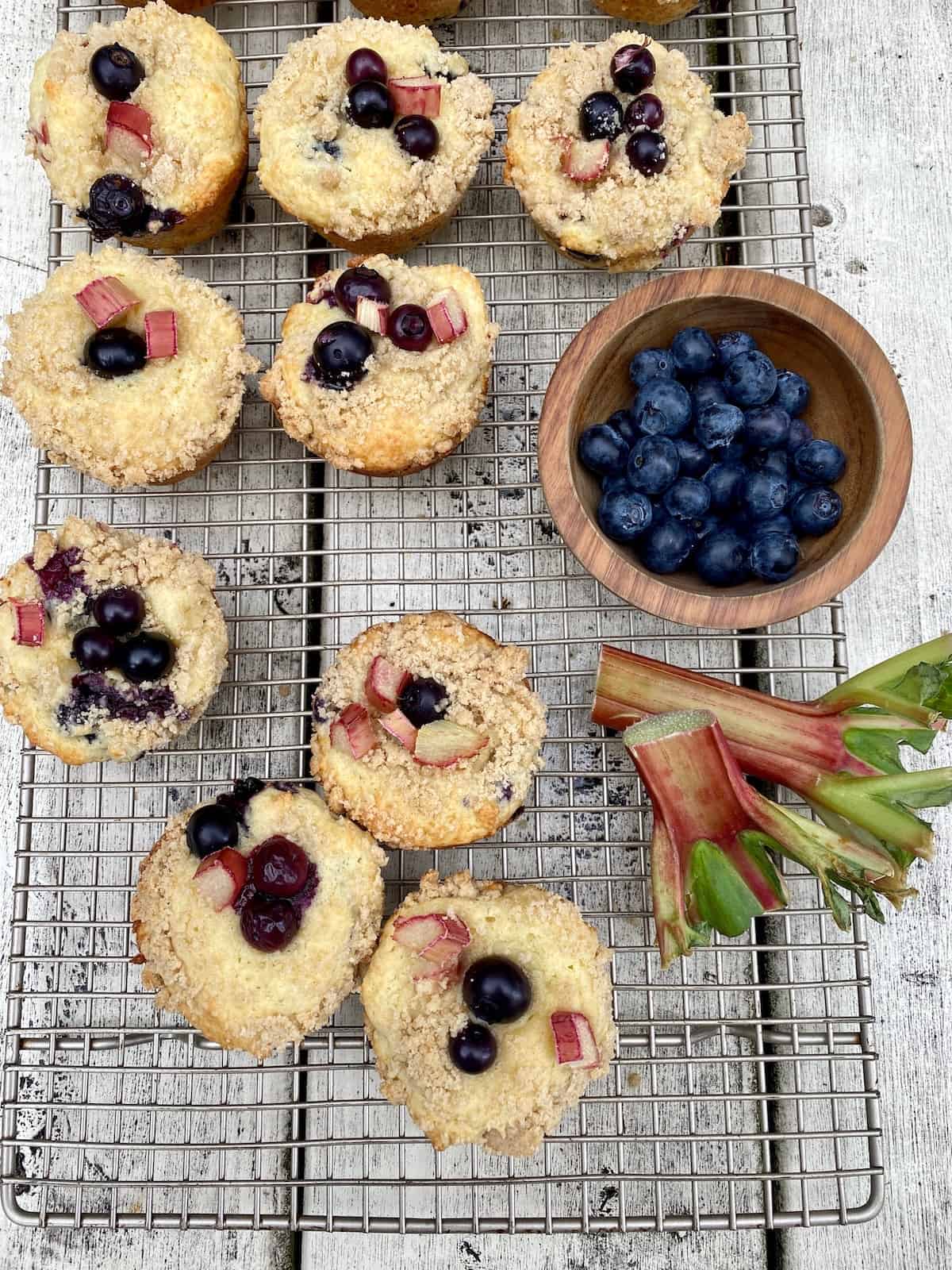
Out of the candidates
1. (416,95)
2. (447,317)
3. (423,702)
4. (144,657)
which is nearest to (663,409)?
(447,317)

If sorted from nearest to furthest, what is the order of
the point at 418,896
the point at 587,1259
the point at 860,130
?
the point at 418,896 → the point at 587,1259 → the point at 860,130

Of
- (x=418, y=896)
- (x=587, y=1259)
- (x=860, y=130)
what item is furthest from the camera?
(x=860, y=130)

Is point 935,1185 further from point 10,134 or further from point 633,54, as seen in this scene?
point 10,134

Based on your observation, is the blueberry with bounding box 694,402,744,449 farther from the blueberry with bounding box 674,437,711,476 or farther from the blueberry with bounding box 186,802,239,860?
the blueberry with bounding box 186,802,239,860

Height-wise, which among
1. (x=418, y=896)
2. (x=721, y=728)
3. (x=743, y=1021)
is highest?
(x=721, y=728)

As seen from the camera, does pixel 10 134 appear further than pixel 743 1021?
Yes

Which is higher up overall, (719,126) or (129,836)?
(719,126)

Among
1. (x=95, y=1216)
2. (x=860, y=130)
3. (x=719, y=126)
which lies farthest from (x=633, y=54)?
(x=95, y=1216)
